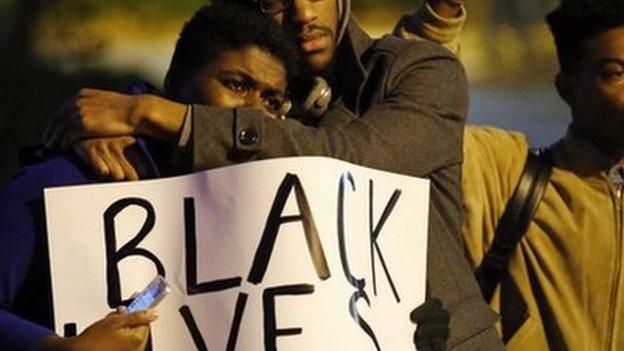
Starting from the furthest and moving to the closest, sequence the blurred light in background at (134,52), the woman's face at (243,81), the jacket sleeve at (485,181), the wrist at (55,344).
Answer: the blurred light in background at (134,52) → the jacket sleeve at (485,181) → the woman's face at (243,81) → the wrist at (55,344)

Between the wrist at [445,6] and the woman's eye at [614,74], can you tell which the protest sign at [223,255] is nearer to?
the wrist at [445,6]

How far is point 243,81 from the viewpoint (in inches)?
169

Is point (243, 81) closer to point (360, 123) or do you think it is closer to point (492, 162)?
point (360, 123)

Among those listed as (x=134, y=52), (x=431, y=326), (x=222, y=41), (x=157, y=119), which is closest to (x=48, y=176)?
(x=157, y=119)

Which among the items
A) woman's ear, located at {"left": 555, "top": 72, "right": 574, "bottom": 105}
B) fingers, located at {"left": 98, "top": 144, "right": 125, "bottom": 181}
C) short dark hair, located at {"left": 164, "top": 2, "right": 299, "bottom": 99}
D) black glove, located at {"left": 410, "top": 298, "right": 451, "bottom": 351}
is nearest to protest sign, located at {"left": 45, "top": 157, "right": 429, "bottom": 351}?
fingers, located at {"left": 98, "top": 144, "right": 125, "bottom": 181}

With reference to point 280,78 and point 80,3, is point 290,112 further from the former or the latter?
point 80,3

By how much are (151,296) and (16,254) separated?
0.23 metres

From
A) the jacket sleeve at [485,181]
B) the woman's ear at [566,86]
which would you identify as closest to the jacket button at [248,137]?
the jacket sleeve at [485,181]

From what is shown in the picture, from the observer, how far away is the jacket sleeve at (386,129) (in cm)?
416

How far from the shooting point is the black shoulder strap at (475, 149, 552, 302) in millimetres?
5344

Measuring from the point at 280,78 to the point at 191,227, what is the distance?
37 cm

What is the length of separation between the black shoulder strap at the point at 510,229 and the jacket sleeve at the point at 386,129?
2.66ft

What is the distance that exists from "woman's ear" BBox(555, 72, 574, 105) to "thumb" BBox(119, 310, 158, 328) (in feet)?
6.18

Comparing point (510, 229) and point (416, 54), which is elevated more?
point (416, 54)
